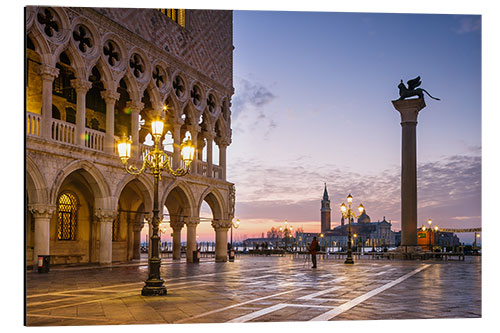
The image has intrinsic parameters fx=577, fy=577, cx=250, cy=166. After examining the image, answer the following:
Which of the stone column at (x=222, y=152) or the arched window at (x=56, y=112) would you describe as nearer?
the arched window at (x=56, y=112)

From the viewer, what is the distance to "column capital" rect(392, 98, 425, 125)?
28.9 metres

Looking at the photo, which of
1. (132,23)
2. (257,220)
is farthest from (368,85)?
(257,220)

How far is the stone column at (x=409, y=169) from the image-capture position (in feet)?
92.7

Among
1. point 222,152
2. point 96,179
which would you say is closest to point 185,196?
point 222,152

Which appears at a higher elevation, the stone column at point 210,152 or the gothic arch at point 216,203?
the stone column at point 210,152

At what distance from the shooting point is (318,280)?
15312mm

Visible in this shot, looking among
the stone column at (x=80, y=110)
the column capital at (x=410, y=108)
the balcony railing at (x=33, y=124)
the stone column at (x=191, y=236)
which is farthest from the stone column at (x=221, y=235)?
the balcony railing at (x=33, y=124)

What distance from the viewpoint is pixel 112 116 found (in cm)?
2039

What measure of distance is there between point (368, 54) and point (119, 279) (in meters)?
9.20

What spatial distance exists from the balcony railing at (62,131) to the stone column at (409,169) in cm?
1658

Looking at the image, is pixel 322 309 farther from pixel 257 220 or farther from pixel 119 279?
pixel 257 220

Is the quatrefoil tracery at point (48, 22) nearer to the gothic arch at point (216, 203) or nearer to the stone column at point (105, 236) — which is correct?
the stone column at point (105, 236)

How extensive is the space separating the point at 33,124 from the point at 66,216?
19.7 ft

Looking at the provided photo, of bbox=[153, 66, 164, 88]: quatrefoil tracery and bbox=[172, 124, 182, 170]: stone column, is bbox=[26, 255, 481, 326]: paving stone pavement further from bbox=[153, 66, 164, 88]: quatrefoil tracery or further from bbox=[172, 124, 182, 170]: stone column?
bbox=[153, 66, 164, 88]: quatrefoil tracery
